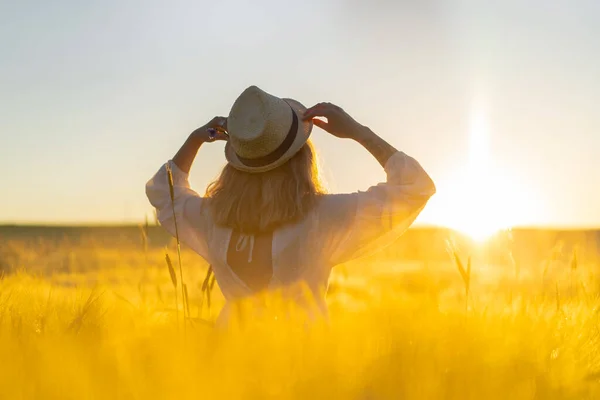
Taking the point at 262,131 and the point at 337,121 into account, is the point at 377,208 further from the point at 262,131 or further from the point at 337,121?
the point at 262,131

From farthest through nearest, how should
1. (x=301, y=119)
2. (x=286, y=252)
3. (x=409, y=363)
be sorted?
(x=301, y=119) < (x=286, y=252) < (x=409, y=363)

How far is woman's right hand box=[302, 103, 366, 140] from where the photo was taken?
322 centimetres

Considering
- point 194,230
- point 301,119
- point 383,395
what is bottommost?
point 383,395

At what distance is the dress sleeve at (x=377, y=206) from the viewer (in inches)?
120

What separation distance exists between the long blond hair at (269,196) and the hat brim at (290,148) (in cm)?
5

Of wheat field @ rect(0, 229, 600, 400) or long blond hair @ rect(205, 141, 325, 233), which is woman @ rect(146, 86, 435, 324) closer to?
long blond hair @ rect(205, 141, 325, 233)

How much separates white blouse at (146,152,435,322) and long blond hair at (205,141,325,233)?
6cm

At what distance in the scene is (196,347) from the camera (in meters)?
2.00

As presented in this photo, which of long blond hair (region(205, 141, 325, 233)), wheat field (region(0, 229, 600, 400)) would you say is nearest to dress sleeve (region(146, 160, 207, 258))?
long blond hair (region(205, 141, 325, 233))

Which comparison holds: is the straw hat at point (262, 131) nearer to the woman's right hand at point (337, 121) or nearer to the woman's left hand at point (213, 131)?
the woman's right hand at point (337, 121)

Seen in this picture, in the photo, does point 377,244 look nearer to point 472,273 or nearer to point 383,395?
point 472,273

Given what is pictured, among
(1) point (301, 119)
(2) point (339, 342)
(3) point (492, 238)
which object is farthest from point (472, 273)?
(2) point (339, 342)

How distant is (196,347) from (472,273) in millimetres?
1509

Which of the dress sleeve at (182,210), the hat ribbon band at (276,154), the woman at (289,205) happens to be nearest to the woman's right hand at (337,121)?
the woman at (289,205)
